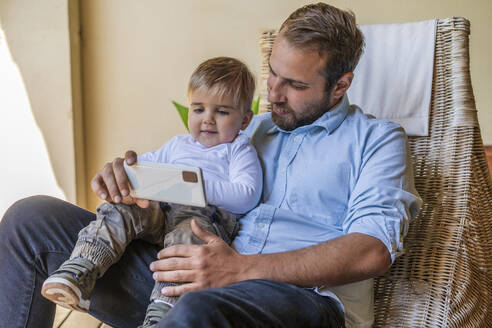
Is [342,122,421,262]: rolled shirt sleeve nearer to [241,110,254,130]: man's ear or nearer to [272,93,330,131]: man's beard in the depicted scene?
[272,93,330,131]: man's beard

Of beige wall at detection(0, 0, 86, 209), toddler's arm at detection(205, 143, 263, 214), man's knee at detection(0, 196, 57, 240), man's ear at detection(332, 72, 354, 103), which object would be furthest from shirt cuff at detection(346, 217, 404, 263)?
beige wall at detection(0, 0, 86, 209)

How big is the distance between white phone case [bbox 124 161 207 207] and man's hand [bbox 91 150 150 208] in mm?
15

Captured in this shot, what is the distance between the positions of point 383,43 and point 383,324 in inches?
33.7

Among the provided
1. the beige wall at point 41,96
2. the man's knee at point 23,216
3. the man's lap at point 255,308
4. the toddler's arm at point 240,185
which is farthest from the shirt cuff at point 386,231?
the beige wall at point 41,96

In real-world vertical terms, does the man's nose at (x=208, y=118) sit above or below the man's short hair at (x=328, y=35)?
below

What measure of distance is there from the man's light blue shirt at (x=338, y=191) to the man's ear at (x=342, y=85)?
1.2 inches

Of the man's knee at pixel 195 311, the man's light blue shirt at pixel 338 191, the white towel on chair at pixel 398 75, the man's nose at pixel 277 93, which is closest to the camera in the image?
the man's knee at pixel 195 311

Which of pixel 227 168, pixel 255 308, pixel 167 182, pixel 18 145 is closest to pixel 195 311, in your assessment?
pixel 255 308

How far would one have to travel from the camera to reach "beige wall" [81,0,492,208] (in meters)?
2.59

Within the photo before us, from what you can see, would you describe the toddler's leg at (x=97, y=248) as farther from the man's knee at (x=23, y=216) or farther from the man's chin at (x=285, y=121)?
the man's chin at (x=285, y=121)

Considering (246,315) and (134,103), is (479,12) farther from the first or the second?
(246,315)

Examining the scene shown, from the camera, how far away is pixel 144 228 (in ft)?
3.92

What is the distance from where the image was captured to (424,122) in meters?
1.46

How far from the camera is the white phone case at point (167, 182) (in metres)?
1.04
